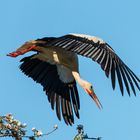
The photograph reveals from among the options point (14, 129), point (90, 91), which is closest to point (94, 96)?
point (90, 91)

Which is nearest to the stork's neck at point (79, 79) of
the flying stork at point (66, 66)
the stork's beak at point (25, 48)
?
the flying stork at point (66, 66)

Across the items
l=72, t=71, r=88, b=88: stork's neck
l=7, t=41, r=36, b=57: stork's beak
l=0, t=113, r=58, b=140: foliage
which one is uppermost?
l=7, t=41, r=36, b=57: stork's beak

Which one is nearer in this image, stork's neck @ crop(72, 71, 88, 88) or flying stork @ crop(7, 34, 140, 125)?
flying stork @ crop(7, 34, 140, 125)

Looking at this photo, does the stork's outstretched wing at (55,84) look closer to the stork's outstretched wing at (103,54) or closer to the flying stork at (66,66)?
the flying stork at (66,66)

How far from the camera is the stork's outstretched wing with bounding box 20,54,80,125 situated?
955 centimetres

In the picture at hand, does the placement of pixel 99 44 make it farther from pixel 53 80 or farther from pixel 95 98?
pixel 53 80

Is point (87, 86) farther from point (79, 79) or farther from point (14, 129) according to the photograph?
point (14, 129)

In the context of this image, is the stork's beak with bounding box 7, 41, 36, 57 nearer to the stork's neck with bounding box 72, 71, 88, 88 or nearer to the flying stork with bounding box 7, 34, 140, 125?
the flying stork with bounding box 7, 34, 140, 125

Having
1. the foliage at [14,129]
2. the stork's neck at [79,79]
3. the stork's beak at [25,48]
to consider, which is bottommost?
the foliage at [14,129]

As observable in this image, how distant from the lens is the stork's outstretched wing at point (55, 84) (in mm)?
9555

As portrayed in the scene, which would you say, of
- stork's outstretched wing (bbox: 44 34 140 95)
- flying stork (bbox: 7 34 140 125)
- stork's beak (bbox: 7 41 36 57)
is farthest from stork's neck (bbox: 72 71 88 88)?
stork's outstretched wing (bbox: 44 34 140 95)

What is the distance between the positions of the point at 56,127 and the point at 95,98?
2.22 meters

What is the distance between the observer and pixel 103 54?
7.67 m

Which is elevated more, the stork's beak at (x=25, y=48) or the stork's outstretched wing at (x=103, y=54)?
the stork's beak at (x=25, y=48)
